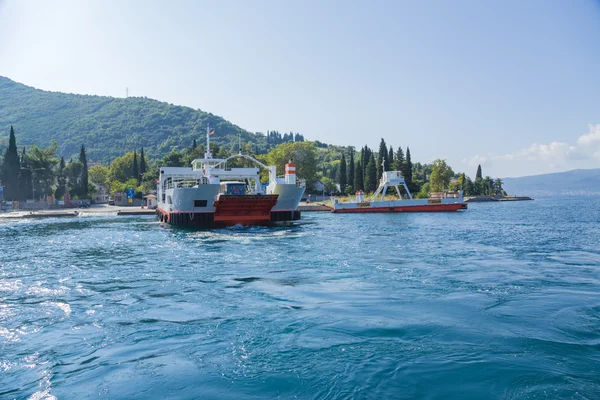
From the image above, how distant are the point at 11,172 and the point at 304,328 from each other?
78.6 meters

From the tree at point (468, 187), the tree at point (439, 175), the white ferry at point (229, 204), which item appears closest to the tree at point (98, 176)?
the tree at point (439, 175)

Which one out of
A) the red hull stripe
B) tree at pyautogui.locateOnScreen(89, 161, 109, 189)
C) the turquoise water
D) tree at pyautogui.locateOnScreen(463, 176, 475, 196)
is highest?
tree at pyautogui.locateOnScreen(89, 161, 109, 189)

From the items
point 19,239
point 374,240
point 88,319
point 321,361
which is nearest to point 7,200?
point 19,239

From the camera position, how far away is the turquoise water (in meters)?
6.16

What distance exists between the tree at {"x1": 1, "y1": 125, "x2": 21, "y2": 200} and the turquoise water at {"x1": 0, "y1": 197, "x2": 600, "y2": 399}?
6500 centimetres

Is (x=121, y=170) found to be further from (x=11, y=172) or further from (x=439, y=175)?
(x=439, y=175)

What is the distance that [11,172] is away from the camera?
233 feet

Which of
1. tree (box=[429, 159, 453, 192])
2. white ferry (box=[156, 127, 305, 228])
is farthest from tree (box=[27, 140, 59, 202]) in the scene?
tree (box=[429, 159, 453, 192])

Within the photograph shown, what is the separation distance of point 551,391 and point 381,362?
231 cm

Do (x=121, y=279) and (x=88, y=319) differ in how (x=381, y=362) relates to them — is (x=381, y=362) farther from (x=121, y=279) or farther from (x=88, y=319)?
(x=121, y=279)

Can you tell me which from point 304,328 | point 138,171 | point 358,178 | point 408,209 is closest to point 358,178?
point 358,178

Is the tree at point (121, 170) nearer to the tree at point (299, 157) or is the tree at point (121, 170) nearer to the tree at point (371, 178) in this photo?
the tree at point (299, 157)

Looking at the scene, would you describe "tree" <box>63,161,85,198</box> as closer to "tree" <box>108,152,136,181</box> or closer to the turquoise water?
"tree" <box>108,152,136,181</box>

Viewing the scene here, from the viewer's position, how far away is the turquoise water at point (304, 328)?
6.16m
